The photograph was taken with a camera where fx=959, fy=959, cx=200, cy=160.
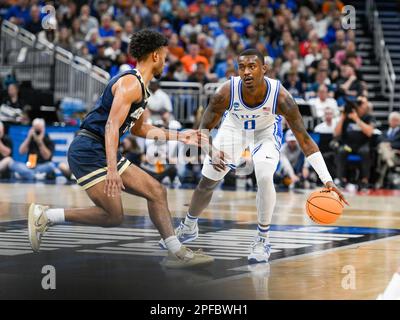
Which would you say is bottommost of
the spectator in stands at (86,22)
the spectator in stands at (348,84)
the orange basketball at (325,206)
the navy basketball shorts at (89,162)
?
the orange basketball at (325,206)

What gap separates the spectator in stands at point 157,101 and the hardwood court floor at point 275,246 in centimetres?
359

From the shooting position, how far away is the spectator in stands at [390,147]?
1911 cm

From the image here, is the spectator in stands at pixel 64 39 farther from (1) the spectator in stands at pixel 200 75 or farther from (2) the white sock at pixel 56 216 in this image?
(2) the white sock at pixel 56 216

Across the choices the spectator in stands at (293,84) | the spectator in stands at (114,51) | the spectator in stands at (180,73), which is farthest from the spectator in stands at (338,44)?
the spectator in stands at (114,51)

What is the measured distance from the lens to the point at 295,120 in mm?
9578

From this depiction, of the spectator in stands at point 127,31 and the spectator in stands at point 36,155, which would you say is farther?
the spectator in stands at point 127,31

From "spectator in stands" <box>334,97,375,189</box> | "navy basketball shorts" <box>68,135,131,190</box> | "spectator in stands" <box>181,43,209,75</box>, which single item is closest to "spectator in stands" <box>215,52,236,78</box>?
"spectator in stands" <box>181,43,209,75</box>

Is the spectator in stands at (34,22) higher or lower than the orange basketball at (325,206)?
higher

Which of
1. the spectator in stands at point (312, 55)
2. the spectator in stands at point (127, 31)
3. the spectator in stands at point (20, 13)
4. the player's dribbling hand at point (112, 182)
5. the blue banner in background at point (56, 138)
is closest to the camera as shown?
the player's dribbling hand at point (112, 182)

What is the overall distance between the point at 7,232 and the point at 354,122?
9532 mm

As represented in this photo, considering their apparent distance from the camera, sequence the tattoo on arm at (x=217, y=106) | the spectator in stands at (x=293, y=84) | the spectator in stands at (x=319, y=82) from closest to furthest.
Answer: the tattoo on arm at (x=217, y=106) < the spectator in stands at (x=319, y=82) < the spectator in stands at (x=293, y=84)

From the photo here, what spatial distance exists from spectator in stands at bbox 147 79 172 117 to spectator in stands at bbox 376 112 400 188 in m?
4.54

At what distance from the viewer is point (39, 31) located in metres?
23.6
